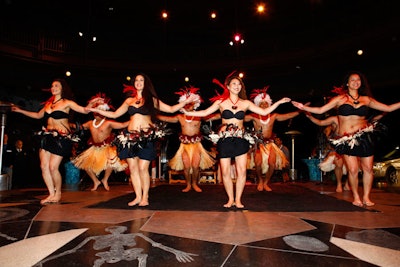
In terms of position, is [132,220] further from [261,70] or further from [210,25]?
[210,25]

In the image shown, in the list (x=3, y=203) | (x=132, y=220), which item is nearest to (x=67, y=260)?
(x=132, y=220)

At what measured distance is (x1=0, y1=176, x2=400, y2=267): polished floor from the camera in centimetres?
156

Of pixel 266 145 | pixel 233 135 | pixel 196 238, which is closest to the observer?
pixel 196 238

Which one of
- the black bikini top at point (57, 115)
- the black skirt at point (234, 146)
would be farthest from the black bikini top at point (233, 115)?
the black bikini top at point (57, 115)

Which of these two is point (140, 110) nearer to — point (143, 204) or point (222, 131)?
point (222, 131)

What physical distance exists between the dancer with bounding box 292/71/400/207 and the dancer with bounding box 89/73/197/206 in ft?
5.91

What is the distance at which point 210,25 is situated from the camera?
11.6 m

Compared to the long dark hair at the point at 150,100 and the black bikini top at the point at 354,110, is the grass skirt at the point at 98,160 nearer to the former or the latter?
the long dark hair at the point at 150,100

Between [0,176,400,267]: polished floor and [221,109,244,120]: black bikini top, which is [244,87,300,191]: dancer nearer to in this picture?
[221,109,244,120]: black bikini top

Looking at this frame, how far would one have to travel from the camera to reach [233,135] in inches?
122

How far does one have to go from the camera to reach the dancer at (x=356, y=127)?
10.6ft

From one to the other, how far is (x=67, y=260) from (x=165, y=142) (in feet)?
23.9

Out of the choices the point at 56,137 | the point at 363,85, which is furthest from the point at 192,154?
the point at 363,85

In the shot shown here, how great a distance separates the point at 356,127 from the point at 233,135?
4.85 ft
